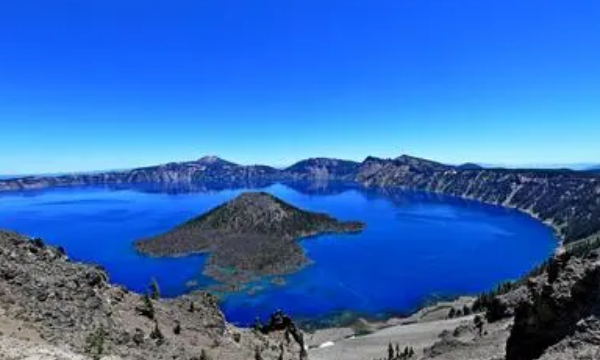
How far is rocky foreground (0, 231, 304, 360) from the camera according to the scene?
113ft

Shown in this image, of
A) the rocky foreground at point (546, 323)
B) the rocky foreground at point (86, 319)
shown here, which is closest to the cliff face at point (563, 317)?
the rocky foreground at point (546, 323)

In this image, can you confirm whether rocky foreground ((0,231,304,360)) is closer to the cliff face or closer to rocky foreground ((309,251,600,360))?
rocky foreground ((309,251,600,360))

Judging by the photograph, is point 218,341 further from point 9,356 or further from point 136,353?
point 9,356

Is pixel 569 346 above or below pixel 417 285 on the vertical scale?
above

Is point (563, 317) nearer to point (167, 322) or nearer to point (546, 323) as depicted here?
point (546, 323)

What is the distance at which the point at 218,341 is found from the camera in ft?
171

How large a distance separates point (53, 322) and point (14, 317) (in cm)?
253

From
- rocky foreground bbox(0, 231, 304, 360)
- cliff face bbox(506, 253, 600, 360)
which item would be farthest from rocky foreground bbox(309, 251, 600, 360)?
rocky foreground bbox(0, 231, 304, 360)

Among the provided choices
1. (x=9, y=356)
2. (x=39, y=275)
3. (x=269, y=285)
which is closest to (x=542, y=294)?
(x=9, y=356)

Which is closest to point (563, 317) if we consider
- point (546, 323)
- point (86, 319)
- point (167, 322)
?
point (546, 323)

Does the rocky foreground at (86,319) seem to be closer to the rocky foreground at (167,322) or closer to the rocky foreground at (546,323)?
the rocky foreground at (167,322)

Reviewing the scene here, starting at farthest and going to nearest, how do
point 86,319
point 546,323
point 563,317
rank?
point 86,319
point 546,323
point 563,317

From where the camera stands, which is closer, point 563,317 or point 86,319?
point 563,317

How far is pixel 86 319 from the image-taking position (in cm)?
4031
